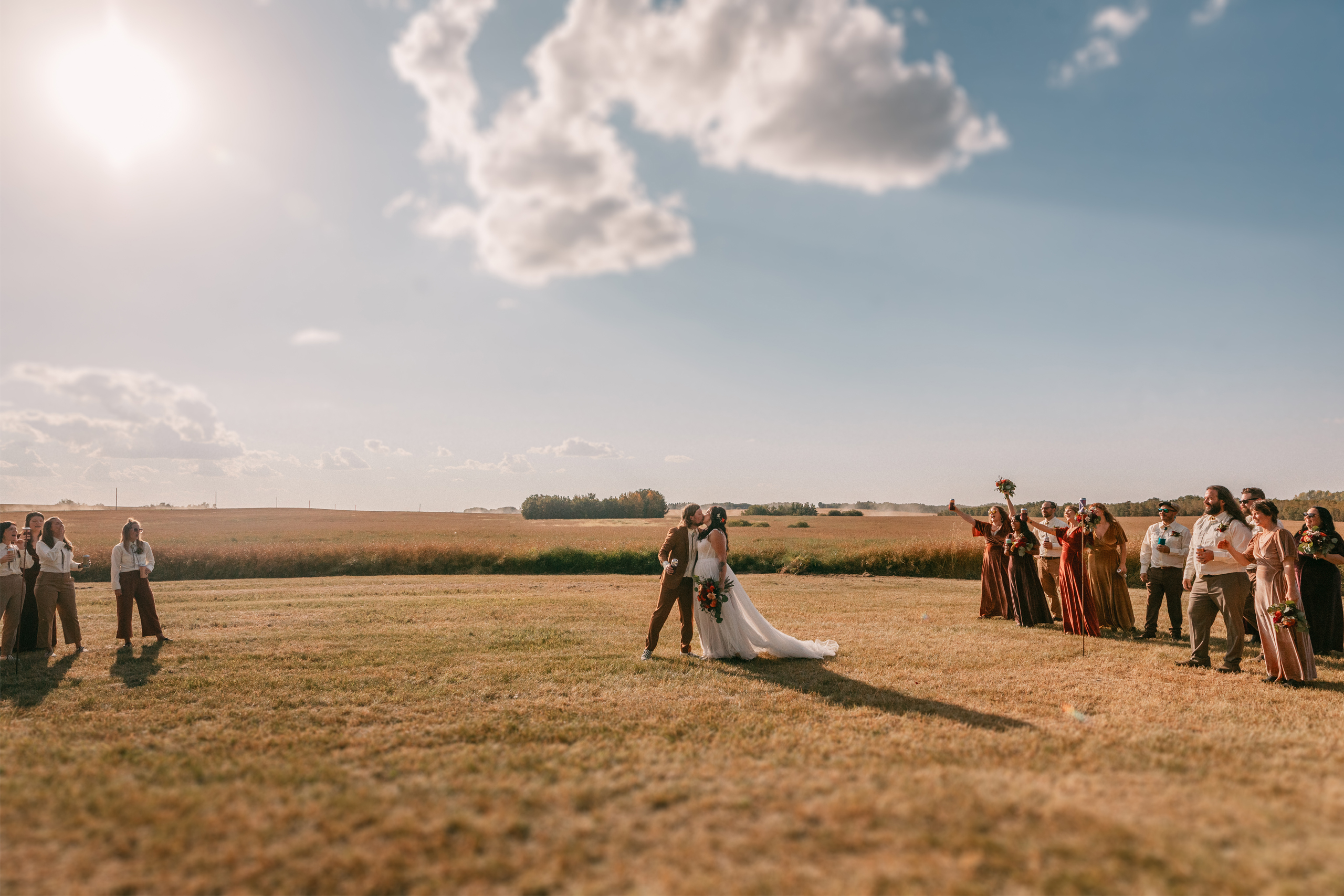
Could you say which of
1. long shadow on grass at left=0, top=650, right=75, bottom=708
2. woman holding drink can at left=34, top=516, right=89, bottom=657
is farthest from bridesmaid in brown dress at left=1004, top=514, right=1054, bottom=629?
woman holding drink can at left=34, top=516, right=89, bottom=657

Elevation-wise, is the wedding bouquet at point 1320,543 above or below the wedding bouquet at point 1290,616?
above

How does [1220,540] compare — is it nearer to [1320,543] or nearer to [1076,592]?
[1320,543]

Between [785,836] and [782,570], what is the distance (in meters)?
25.8

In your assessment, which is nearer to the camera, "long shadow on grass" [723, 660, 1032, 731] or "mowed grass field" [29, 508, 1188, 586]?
"long shadow on grass" [723, 660, 1032, 731]

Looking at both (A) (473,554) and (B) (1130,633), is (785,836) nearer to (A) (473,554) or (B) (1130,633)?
(B) (1130,633)

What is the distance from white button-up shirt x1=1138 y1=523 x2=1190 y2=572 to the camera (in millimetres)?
12477

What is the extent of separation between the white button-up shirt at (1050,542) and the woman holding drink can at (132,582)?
17761mm

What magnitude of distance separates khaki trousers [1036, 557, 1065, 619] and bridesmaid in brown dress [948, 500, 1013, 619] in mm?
715

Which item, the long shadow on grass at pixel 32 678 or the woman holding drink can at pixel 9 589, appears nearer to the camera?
the long shadow on grass at pixel 32 678

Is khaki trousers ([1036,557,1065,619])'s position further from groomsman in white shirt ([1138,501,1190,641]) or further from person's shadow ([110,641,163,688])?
person's shadow ([110,641,163,688])

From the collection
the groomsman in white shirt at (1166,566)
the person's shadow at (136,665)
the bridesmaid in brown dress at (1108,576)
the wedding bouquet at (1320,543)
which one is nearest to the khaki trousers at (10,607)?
the person's shadow at (136,665)

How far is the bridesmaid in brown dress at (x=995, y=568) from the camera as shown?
15.3 meters

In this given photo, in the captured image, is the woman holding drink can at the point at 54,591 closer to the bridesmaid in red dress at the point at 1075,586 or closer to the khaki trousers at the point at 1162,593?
the bridesmaid in red dress at the point at 1075,586

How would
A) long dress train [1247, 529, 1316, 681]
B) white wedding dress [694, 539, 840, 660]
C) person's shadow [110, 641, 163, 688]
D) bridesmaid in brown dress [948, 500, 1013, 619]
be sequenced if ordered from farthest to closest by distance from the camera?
bridesmaid in brown dress [948, 500, 1013, 619] < white wedding dress [694, 539, 840, 660] < person's shadow [110, 641, 163, 688] < long dress train [1247, 529, 1316, 681]
